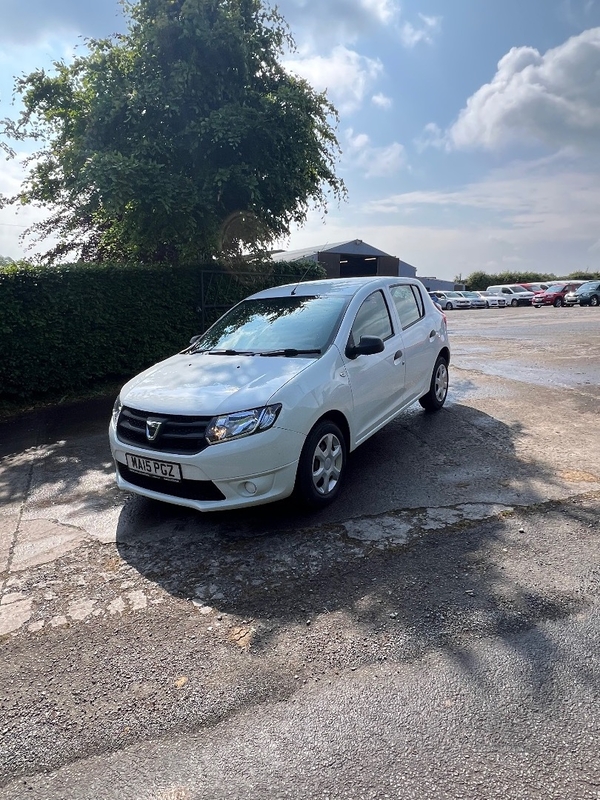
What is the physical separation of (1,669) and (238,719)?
127 cm

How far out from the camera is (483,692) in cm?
225

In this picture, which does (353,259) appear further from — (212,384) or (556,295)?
(212,384)

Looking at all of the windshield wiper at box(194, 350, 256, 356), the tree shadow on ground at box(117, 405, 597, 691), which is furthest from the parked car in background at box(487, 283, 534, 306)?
the windshield wiper at box(194, 350, 256, 356)

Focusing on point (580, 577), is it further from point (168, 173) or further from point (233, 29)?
point (233, 29)

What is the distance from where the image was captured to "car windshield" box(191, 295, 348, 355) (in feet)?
15.0

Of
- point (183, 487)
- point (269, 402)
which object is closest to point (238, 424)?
point (269, 402)

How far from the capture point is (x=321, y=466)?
401 centimetres

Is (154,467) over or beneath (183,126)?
beneath

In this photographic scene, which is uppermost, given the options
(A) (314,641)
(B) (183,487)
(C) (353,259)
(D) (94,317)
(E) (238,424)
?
(C) (353,259)

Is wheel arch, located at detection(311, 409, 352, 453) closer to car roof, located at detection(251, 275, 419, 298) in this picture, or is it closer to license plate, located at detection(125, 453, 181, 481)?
license plate, located at detection(125, 453, 181, 481)

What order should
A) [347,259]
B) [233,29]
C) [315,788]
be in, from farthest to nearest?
[347,259] < [233,29] < [315,788]

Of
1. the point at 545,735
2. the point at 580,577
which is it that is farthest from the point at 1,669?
the point at 580,577

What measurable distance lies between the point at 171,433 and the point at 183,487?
39cm

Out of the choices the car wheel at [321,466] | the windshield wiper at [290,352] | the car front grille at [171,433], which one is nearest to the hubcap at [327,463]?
the car wheel at [321,466]
